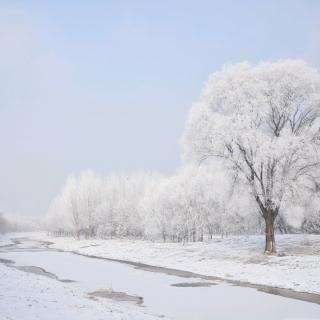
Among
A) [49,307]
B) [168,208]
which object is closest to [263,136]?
[49,307]

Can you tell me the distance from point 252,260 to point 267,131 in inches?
418

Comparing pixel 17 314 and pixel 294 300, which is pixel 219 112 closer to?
pixel 294 300

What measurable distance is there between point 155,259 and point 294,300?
24.5 meters

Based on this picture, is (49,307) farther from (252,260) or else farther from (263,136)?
(263,136)

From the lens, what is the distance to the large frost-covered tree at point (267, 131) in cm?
3484

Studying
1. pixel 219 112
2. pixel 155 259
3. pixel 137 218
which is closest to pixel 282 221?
pixel 155 259

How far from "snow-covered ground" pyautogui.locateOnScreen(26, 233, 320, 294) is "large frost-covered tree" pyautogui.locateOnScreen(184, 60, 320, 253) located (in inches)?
125

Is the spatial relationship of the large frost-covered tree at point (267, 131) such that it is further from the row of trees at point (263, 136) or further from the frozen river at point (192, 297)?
the frozen river at point (192, 297)

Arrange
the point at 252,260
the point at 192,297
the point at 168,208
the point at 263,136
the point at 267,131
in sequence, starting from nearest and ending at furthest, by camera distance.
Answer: the point at 192,297 → the point at 252,260 → the point at 263,136 → the point at 267,131 → the point at 168,208

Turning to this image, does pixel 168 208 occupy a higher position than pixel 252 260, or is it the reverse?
pixel 168 208

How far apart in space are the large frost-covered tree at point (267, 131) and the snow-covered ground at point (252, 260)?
10.4 feet

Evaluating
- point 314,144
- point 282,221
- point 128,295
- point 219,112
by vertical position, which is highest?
point 219,112

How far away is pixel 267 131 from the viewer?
124 feet

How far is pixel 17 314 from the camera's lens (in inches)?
533
